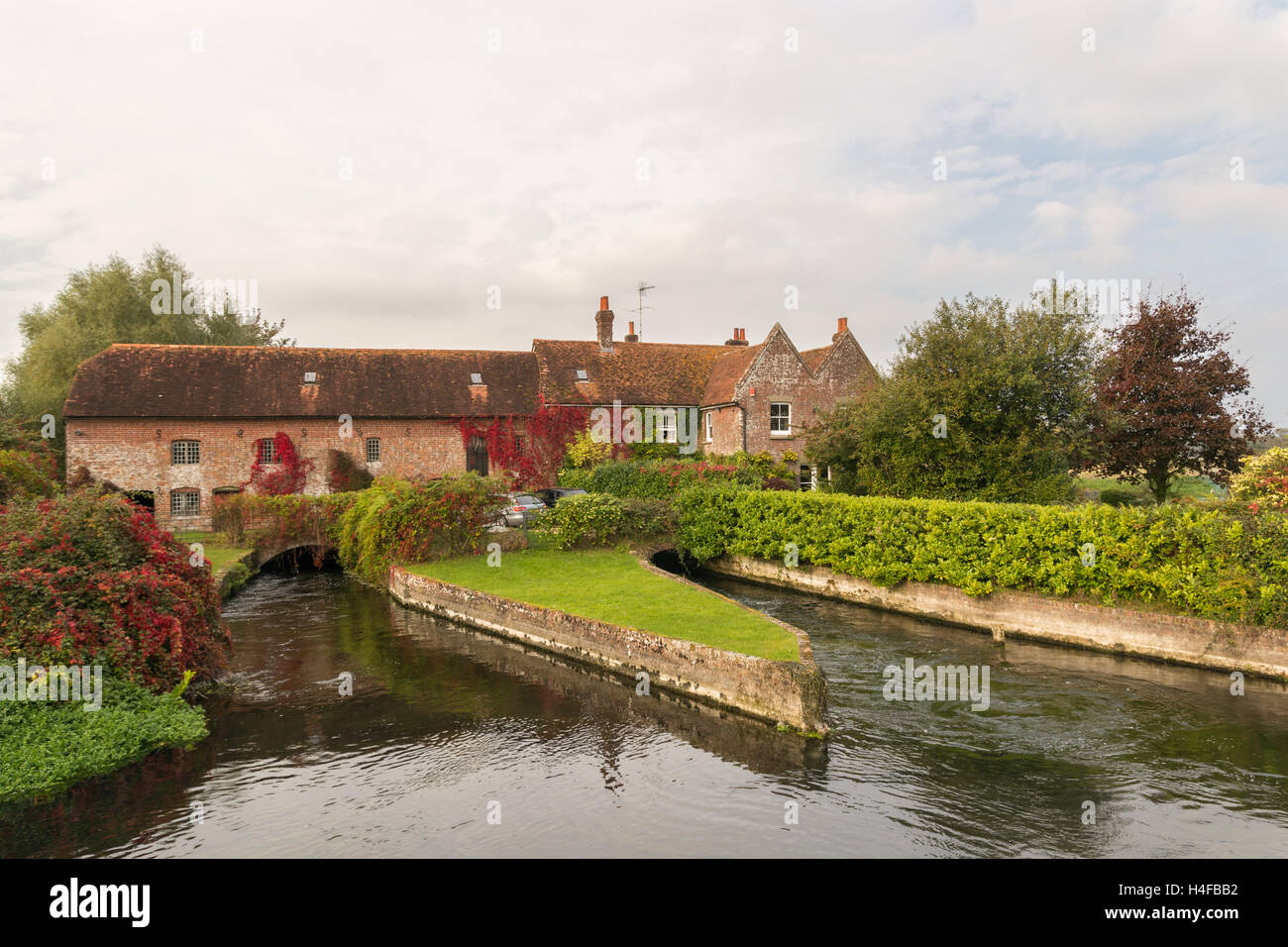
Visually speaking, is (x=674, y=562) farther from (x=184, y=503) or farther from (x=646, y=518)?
(x=184, y=503)

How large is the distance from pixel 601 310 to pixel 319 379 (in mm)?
15537

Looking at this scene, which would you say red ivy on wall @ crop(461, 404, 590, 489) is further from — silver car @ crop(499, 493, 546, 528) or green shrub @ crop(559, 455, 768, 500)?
silver car @ crop(499, 493, 546, 528)

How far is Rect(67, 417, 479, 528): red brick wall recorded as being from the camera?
33500 millimetres

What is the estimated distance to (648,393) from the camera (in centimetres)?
4109

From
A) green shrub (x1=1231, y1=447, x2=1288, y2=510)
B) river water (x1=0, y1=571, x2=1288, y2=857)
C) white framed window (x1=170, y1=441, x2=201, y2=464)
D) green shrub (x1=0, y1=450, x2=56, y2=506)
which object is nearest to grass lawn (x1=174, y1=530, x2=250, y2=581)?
white framed window (x1=170, y1=441, x2=201, y2=464)

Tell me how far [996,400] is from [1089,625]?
9065 mm

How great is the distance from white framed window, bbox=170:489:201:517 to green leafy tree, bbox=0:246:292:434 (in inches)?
500

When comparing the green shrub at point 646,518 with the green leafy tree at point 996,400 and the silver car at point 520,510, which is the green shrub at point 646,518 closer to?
the silver car at point 520,510

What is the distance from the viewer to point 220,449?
115 feet

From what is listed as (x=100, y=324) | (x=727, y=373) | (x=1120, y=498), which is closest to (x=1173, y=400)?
(x=1120, y=498)

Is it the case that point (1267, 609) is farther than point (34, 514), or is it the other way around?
point (1267, 609)
